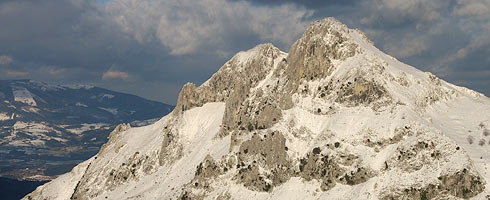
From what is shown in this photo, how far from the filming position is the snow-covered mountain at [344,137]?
13050 centimetres

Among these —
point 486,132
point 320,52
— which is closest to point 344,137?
point 320,52

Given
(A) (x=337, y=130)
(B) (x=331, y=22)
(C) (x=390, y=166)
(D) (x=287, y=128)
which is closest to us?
(C) (x=390, y=166)

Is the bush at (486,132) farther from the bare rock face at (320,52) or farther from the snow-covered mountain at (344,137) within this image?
the bare rock face at (320,52)

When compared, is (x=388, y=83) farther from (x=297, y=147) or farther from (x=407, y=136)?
(x=297, y=147)

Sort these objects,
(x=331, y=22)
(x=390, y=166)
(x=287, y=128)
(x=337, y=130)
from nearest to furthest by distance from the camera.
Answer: (x=390, y=166) → (x=337, y=130) → (x=287, y=128) → (x=331, y=22)

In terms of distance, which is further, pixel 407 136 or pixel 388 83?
pixel 388 83

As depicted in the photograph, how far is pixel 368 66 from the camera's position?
6388 inches

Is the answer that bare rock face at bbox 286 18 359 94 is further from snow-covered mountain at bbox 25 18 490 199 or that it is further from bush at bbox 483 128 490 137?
bush at bbox 483 128 490 137

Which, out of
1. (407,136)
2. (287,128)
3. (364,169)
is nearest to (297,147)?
(287,128)

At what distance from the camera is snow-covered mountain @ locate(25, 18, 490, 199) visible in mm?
130500

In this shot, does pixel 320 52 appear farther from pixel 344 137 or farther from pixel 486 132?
pixel 486 132

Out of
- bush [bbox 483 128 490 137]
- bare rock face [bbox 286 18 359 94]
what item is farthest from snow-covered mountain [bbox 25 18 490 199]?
bare rock face [bbox 286 18 359 94]

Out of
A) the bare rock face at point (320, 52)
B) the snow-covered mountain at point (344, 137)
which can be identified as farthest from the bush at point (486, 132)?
the bare rock face at point (320, 52)

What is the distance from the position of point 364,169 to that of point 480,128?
164 ft
